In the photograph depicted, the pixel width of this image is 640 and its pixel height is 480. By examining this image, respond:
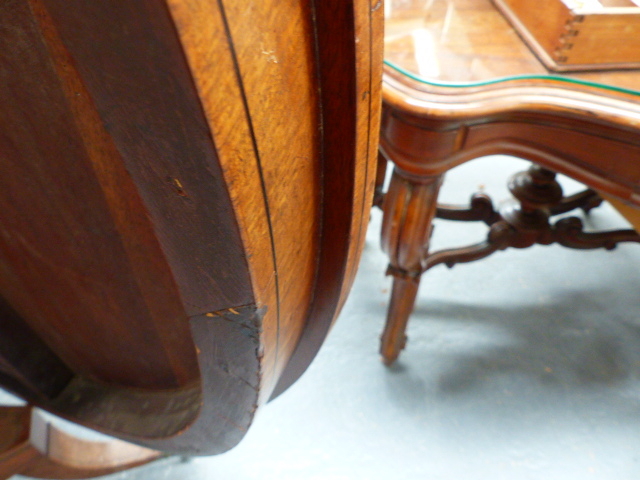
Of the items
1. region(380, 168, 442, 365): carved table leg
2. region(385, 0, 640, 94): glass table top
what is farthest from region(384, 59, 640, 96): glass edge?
region(380, 168, 442, 365): carved table leg

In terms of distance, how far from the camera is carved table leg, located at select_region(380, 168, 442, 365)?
75 cm

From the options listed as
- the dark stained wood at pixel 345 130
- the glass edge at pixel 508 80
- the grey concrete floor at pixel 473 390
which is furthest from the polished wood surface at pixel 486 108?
the grey concrete floor at pixel 473 390

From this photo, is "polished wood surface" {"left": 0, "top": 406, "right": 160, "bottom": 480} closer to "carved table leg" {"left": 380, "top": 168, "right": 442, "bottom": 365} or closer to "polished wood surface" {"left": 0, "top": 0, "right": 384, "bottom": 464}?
"polished wood surface" {"left": 0, "top": 0, "right": 384, "bottom": 464}

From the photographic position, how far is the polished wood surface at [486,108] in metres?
0.58

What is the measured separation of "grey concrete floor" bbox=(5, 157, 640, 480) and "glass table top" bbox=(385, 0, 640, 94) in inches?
23.3

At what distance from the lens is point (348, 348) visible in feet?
3.88

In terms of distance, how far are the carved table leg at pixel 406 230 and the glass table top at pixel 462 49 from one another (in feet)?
0.51

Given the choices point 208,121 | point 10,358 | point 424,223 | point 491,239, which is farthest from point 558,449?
point 208,121

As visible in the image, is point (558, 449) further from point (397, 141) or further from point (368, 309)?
point (397, 141)

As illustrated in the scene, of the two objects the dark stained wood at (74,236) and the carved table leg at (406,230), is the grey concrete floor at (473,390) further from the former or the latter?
the dark stained wood at (74,236)

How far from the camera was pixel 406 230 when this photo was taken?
812mm

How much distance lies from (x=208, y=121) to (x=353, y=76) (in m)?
0.09

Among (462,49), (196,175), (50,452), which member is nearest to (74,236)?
(196,175)

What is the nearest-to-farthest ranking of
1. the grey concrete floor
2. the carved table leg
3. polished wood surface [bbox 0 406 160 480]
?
polished wood surface [bbox 0 406 160 480] < the carved table leg < the grey concrete floor
